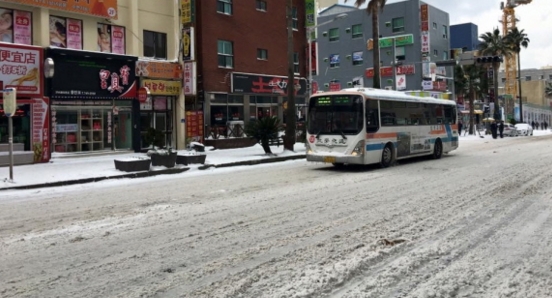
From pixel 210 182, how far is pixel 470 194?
714cm

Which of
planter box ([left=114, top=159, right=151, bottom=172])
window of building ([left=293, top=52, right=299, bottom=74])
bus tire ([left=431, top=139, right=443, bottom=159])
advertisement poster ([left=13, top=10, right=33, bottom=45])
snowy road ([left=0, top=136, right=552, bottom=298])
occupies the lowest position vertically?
snowy road ([left=0, top=136, right=552, bottom=298])

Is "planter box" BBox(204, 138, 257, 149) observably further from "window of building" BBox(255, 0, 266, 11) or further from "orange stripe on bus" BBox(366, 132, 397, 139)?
"orange stripe on bus" BBox(366, 132, 397, 139)

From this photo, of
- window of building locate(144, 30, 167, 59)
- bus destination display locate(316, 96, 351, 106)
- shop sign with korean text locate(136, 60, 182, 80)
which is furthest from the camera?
window of building locate(144, 30, 167, 59)

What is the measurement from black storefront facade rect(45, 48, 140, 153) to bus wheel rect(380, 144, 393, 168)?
40.2 feet

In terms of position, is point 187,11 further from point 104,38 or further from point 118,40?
point 104,38

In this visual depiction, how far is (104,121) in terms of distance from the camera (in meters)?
23.2

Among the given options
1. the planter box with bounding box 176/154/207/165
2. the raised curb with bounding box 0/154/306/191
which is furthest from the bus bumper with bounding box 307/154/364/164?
the planter box with bounding box 176/154/207/165

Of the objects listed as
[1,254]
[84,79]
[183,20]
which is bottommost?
[1,254]

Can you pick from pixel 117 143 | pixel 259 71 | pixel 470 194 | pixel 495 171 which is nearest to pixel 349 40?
pixel 259 71

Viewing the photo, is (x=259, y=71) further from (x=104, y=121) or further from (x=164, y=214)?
(x=164, y=214)

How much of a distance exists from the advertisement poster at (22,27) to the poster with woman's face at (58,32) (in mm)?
893

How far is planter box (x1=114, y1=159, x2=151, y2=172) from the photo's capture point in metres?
16.7

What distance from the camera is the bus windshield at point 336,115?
55.2 feet

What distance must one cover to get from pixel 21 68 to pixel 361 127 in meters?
13.2
